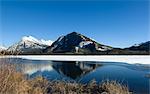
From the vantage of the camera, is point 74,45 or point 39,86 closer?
point 39,86

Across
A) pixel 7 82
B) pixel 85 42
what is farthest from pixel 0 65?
pixel 85 42

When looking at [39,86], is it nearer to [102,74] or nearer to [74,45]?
[102,74]

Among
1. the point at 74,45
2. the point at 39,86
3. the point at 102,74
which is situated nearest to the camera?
the point at 39,86

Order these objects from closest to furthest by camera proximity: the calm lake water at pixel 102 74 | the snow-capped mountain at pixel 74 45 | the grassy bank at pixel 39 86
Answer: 1. the grassy bank at pixel 39 86
2. the calm lake water at pixel 102 74
3. the snow-capped mountain at pixel 74 45

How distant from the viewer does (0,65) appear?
5555 millimetres

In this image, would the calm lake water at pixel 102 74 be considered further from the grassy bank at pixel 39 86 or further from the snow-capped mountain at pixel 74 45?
the snow-capped mountain at pixel 74 45

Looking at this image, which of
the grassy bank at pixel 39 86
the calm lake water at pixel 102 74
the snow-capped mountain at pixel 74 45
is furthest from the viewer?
the snow-capped mountain at pixel 74 45

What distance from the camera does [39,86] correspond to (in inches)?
302

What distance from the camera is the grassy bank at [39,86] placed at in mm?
5520

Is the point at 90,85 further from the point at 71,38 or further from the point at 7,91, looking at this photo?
the point at 71,38

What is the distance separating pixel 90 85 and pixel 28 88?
2551mm

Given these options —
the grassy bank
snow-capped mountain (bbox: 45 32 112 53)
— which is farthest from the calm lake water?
snow-capped mountain (bbox: 45 32 112 53)

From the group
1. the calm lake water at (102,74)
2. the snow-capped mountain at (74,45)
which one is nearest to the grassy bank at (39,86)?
the calm lake water at (102,74)

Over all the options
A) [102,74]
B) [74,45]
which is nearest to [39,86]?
[102,74]
